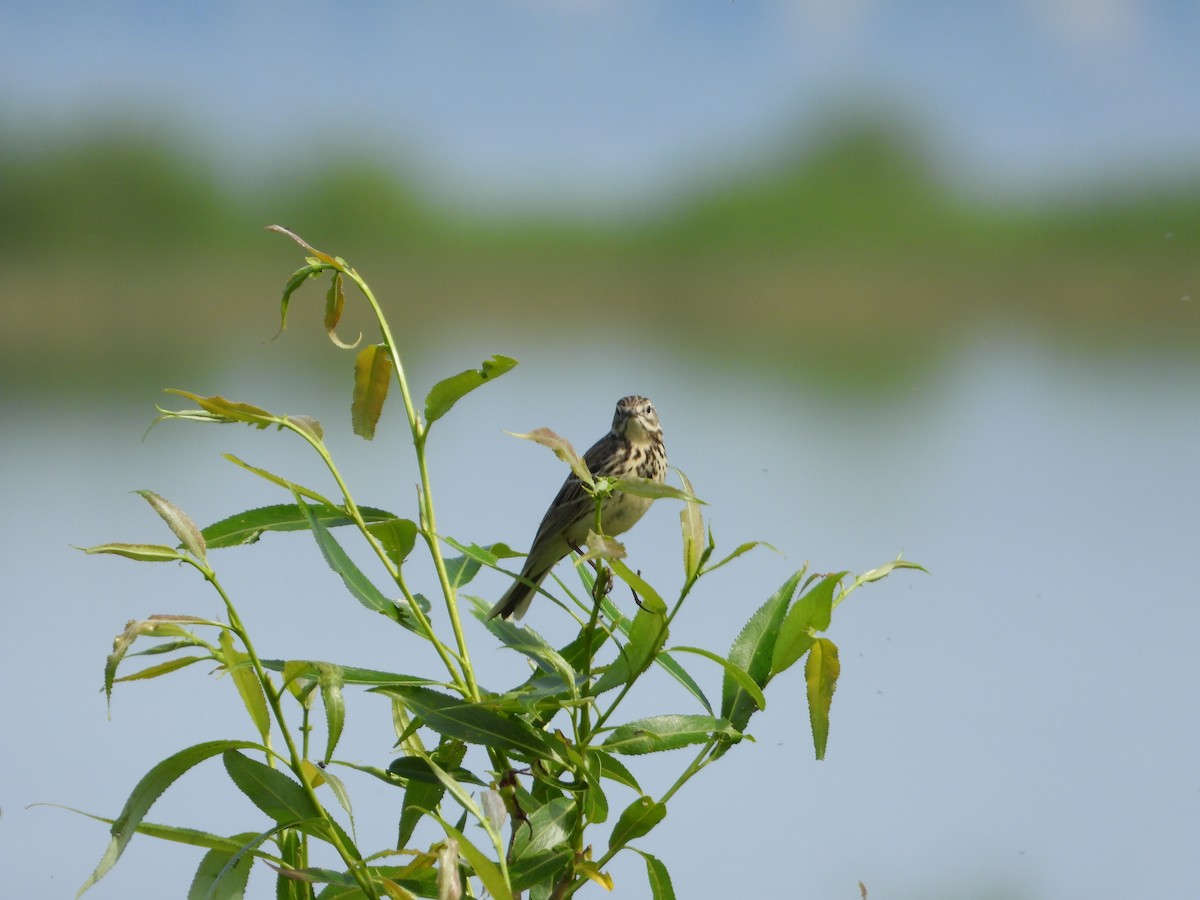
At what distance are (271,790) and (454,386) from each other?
39 cm

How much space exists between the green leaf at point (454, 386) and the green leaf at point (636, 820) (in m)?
0.39

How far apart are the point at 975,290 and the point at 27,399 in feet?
26.2

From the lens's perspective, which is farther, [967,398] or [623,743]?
[967,398]

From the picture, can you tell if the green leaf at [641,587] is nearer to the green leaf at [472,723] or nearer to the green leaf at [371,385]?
the green leaf at [472,723]

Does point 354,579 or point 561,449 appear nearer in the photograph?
point 561,449

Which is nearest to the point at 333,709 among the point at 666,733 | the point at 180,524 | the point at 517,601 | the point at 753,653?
the point at 180,524

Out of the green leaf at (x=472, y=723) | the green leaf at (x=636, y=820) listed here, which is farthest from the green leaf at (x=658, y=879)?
the green leaf at (x=472, y=723)

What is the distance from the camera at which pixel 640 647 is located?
1.04m

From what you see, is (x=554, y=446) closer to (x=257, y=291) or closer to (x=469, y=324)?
(x=257, y=291)

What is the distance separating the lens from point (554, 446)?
0.99 meters

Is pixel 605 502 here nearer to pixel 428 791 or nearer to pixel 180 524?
pixel 428 791

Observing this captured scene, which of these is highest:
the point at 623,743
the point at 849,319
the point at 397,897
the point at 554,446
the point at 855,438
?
the point at 849,319

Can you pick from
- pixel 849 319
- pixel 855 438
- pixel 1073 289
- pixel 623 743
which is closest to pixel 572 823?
pixel 623 743

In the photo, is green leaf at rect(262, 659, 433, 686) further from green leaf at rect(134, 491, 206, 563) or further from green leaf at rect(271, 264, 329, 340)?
green leaf at rect(271, 264, 329, 340)
